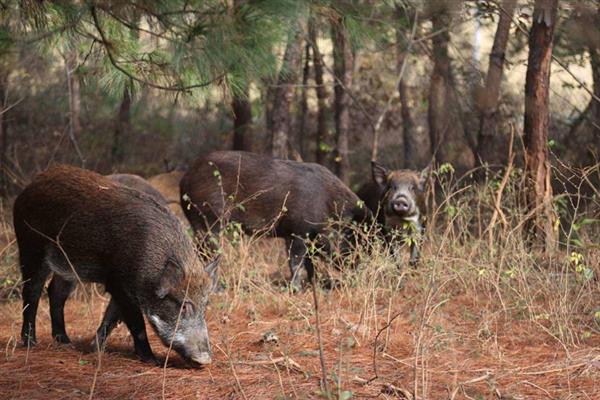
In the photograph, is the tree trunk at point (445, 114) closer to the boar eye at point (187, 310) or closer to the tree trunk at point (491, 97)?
the tree trunk at point (491, 97)

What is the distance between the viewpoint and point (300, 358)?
6.01m

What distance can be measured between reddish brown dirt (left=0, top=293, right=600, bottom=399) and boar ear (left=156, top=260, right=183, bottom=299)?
46 cm

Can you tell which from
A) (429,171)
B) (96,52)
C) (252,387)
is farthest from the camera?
(429,171)

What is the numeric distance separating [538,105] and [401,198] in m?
1.61

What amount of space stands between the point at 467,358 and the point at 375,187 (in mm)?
4516

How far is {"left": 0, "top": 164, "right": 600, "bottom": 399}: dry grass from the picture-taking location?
5.33m

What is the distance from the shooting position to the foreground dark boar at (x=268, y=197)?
9805 mm

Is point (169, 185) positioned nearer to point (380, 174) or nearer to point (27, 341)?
point (380, 174)

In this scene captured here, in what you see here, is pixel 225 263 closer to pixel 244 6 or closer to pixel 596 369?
pixel 244 6

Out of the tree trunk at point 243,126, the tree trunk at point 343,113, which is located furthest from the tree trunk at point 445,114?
the tree trunk at point 243,126

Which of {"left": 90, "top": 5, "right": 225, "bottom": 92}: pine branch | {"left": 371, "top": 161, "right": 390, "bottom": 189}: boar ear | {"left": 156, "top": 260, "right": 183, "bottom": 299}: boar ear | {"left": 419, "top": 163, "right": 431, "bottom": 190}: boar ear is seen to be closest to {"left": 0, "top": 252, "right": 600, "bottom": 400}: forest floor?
{"left": 156, "top": 260, "right": 183, "bottom": 299}: boar ear

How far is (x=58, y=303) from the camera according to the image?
695 cm

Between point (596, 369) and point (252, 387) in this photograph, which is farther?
point (596, 369)

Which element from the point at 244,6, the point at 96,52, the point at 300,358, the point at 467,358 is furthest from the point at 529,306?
the point at 96,52
